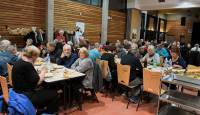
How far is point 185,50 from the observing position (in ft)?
30.1

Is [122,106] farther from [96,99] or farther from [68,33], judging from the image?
[68,33]

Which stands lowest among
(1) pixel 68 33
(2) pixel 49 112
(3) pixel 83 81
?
(2) pixel 49 112

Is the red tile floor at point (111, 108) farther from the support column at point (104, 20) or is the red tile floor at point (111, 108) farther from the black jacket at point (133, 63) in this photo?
the support column at point (104, 20)

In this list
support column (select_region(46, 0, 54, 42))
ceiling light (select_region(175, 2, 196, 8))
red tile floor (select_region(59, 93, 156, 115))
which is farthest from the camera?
ceiling light (select_region(175, 2, 196, 8))

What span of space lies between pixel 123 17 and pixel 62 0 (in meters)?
5.14

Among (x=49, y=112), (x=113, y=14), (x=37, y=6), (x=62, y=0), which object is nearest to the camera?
(x=49, y=112)

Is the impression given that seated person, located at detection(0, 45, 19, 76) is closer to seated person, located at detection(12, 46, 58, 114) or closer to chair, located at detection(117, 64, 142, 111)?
seated person, located at detection(12, 46, 58, 114)

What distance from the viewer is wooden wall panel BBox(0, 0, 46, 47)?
7.14m

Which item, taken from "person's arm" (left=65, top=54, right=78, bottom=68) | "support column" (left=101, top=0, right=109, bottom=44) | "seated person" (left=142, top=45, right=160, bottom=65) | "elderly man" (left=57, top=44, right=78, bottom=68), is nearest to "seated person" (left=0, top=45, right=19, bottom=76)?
"elderly man" (left=57, top=44, right=78, bottom=68)

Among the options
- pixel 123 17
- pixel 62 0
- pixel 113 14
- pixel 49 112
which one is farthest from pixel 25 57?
pixel 123 17

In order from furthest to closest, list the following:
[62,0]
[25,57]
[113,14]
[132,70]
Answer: [113,14], [62,0], [132,70], [25,57]

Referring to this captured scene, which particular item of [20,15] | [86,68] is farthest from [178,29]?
[86,68]

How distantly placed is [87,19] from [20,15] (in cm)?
358

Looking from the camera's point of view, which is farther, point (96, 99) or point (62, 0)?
point (62, 0)
